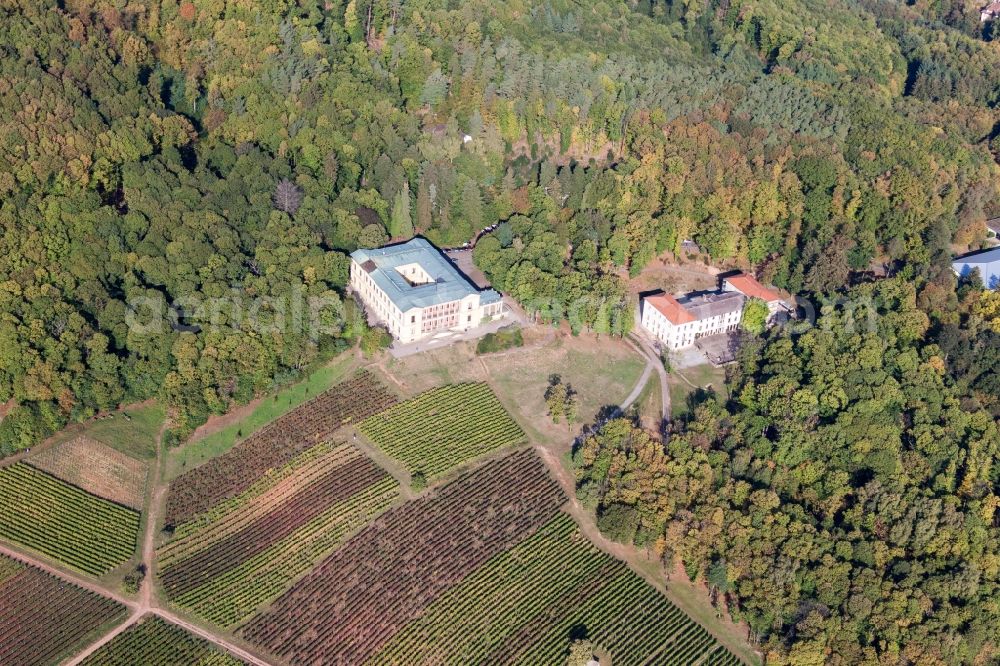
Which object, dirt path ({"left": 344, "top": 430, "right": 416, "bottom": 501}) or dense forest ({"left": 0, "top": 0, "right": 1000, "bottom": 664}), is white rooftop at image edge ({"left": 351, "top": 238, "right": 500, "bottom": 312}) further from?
dirt path ({"left": 344, "top": 430, "right": 416, "bottom": 501})

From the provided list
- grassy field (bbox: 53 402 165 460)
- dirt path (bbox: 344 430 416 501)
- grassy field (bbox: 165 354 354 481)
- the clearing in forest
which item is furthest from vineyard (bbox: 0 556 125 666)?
dirt path (bbox: 344 430 416 501)

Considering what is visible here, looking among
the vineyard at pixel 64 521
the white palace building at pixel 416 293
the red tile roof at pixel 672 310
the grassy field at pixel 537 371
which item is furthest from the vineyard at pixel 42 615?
the red tile roof at pixel 672 310

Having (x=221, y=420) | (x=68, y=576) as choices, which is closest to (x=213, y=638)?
(x=68, y=576)

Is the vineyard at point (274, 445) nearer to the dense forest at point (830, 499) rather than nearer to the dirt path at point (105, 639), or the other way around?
the dirt path at point (105, 639)

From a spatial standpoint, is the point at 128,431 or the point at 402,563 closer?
the point at 402,563

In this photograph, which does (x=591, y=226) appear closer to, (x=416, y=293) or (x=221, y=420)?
(x=416, y=293)

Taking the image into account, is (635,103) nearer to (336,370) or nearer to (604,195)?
(604,195)
